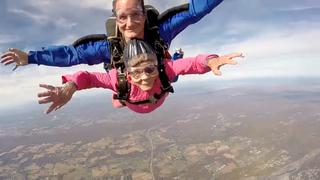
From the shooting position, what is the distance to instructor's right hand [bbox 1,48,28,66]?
464 cm

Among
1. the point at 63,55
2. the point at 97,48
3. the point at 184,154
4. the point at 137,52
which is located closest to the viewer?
the point at 137,52

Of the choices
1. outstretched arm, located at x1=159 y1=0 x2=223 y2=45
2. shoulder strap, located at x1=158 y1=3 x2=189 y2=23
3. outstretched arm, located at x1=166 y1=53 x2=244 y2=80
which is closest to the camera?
outstretched arm, located at x1=166 y1=53 x2=244 y2=80

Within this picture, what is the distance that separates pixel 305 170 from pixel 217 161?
29532mm

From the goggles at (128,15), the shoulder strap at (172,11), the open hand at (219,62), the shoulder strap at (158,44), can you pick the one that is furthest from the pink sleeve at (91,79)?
the open hand at (219,62)

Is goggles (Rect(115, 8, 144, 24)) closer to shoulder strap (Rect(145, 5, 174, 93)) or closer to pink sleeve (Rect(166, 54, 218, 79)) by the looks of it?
shoulder strap (Rect(145, 5, 174, 93))

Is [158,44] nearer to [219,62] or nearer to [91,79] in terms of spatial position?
[91,79]

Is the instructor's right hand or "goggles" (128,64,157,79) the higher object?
the instructor's right hand

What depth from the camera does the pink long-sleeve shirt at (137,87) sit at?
440cm

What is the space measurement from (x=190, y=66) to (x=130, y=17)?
3.75ft

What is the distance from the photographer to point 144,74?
4.68 metres

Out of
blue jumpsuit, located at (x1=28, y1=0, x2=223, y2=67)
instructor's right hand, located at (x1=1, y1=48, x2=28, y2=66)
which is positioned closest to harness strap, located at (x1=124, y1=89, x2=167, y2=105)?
blue jumpsuit, located at (x1=28, y1=0, x2=223, y2=67)

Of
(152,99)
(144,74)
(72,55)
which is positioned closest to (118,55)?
(144,74)

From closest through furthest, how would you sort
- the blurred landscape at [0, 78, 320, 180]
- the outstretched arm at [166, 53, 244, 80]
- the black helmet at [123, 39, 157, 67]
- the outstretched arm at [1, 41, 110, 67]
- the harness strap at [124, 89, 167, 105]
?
the outstretched arm at [166, 53, 244, 80] < the black helmet at [123, 39, 157, 67] < the outstretched arm at [1, 41, 110, 67] < the harness strap at [124, 89, 167, 105] < the blurred landscape at [0, 78, 320, 180]

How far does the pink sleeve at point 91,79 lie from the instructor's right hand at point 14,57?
929 mm
